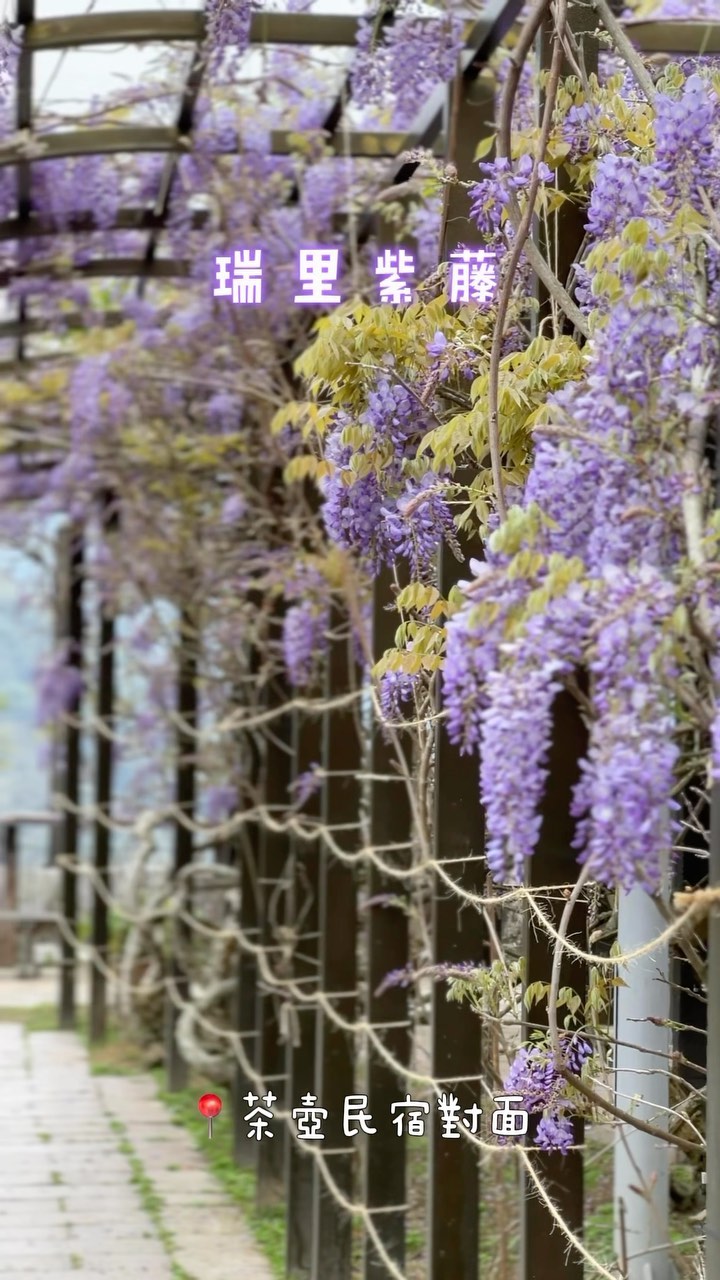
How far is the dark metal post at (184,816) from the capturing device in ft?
19.7

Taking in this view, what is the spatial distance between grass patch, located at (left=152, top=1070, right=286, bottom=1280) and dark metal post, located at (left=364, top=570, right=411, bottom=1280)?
22.4 inches

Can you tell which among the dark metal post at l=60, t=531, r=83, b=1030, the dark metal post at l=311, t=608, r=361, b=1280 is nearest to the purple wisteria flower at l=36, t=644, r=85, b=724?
the dark metal post at l=60, t=531, r=83, b=1030

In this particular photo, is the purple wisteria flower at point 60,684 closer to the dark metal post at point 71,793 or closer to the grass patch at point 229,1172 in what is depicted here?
the dark metal post at point 71,793

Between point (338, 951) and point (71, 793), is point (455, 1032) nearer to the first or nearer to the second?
point (338, 951)

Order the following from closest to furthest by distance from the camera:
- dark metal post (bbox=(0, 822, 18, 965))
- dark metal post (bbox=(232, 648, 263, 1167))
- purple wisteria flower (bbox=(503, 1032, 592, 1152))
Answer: purple wisteria flower (bbox=(503, 1032, 592, 1152))
dark metal post (bbox=(232, 648, 263, 1167))
dark metal post (bbox=(0, 822, 18, 965))

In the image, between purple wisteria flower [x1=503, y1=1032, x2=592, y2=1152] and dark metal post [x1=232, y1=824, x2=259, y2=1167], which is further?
dark metal post [x1=232, y1=824, x2=259, y2=1167]

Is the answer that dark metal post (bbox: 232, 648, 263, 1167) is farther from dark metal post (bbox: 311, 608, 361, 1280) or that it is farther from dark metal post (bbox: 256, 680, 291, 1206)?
dark metal post (bbox: 311, 608, 361, 1280)

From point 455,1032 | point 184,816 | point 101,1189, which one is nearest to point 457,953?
point 455,1032

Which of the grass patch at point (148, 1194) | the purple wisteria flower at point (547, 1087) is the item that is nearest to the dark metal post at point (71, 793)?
the grass patch at point (148, 1194)

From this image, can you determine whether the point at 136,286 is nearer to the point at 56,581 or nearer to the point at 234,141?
the point at 234,141

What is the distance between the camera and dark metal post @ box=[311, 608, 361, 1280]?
370 centimetres

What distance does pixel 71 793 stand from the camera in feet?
25.8

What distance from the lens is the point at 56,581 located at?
27.3ft

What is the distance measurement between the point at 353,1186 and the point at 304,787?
0.97m
